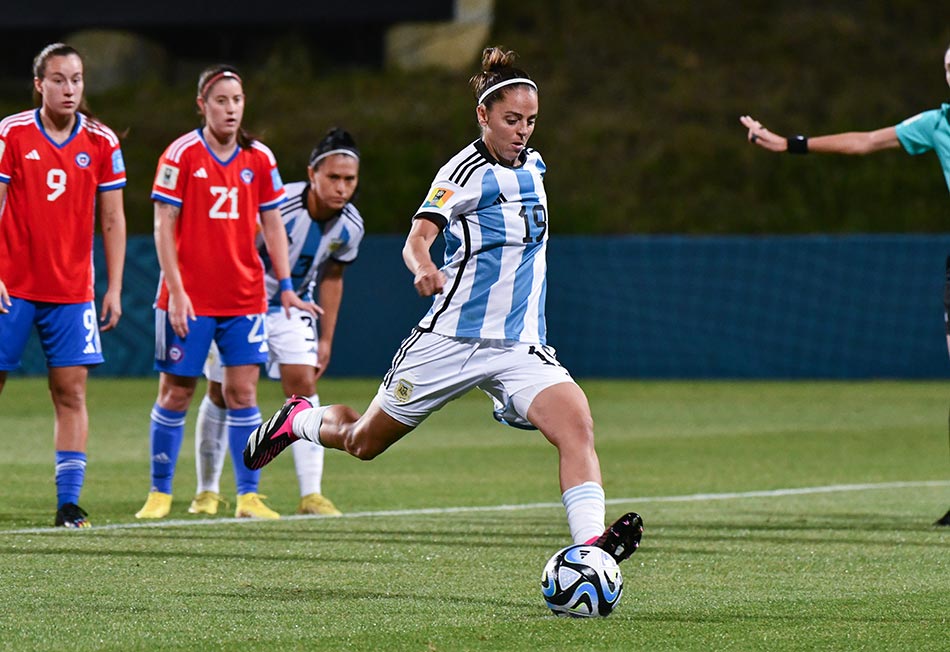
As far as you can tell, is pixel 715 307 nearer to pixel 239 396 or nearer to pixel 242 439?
pixel 242 439

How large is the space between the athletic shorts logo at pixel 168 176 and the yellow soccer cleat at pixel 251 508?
1630 mm

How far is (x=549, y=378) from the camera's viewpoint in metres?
5.88

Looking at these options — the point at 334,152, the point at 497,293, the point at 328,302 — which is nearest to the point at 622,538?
the point at 497,293

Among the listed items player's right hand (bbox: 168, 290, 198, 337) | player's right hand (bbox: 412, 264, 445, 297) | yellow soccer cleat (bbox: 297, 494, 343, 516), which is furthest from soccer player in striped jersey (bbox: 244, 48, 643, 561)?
yellow soccer cleat (bbox: 297, 494, 343, 516)

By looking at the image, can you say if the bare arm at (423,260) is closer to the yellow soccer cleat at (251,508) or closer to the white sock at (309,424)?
the white sock at (309,424)

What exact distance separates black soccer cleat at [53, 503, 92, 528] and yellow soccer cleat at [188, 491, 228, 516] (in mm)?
889

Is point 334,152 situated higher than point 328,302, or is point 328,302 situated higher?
point 334,152

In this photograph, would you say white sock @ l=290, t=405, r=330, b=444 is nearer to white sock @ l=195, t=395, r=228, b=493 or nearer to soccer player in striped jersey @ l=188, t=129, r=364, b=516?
soccer player in striped jersey @ l=188, t=129, r=364, b=516

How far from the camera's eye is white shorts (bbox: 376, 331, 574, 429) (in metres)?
5.90

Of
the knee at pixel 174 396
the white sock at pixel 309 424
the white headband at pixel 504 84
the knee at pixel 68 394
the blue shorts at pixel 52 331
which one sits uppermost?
the white headband at pixel 504 84

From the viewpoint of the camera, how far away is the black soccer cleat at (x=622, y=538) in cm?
543

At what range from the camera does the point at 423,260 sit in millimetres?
5586

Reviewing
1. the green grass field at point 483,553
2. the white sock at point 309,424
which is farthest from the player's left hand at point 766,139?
the white sock at point 309,424

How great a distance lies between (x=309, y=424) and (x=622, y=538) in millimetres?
1939
